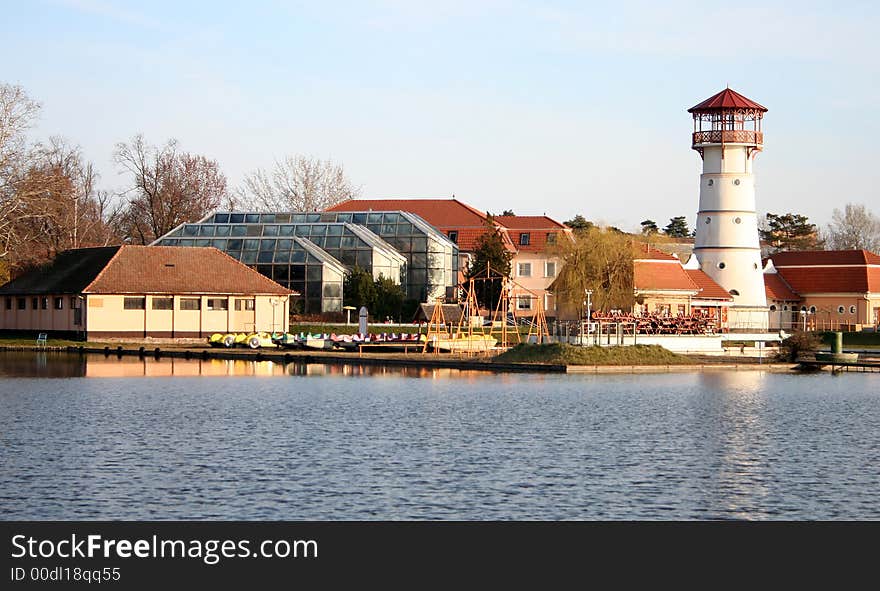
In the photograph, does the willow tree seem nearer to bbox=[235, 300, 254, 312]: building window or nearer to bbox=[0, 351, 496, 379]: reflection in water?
bbox=[235, 300, 254, 312]: building window

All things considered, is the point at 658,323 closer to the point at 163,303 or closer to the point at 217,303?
the point at 217,303

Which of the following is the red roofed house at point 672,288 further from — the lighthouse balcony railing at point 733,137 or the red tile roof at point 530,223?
the red tile roof at point 530,223

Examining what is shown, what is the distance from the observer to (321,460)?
27.9 m

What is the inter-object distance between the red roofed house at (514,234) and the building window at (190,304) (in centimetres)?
2785

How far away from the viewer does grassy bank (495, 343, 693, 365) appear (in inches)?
2136

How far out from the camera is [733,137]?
7712 cm

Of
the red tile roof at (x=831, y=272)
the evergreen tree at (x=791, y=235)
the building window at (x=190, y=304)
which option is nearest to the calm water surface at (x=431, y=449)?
the building window at (x=190, y=304)

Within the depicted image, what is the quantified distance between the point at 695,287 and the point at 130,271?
32482 millimetres

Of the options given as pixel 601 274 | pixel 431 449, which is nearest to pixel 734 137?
pixel 601 274

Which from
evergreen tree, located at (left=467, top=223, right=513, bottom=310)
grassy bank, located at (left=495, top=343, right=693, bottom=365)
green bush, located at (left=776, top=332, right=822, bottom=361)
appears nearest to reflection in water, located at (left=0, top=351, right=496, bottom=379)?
grassy bank, located at (left=495, top=343, right=693, bottom=365)

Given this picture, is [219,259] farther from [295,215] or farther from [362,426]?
[362,426]

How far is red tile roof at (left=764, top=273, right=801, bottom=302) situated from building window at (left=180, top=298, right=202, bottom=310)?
137ft

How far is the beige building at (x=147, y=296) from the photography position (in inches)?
2763
